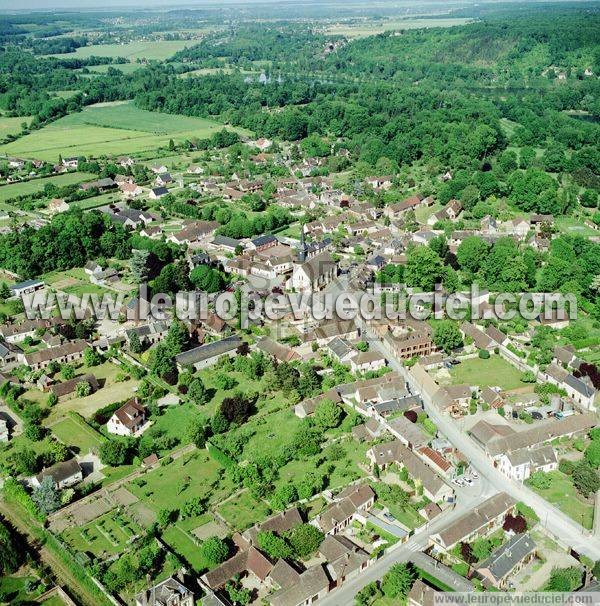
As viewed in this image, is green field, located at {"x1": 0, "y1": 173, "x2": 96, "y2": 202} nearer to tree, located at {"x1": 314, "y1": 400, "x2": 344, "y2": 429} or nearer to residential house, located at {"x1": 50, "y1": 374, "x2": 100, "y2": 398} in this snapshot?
residential house, located at {"x1": 50, "y1": 374, "x2": 100, "y2": 398}

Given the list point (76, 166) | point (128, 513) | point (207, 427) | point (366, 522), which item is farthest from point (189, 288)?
point (76, 166)

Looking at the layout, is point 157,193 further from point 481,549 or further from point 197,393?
point 481,549

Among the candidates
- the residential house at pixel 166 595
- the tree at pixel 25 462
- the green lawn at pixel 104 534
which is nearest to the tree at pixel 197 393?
the tree at pixel 25 462

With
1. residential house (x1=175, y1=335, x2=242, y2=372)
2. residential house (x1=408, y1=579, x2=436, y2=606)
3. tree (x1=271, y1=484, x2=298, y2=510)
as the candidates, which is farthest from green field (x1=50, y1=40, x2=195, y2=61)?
residential house (x1=408, y1=579, x2=436, y2=606)

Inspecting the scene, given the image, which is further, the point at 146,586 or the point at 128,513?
the point at 128,513

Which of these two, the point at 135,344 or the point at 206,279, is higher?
the point at 206,279

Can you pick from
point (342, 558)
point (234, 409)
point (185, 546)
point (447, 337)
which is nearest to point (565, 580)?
point (342, 558)

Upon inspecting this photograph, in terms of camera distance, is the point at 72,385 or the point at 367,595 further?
the point at 72,385

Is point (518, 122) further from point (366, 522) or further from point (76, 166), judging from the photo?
point (366, 522)
